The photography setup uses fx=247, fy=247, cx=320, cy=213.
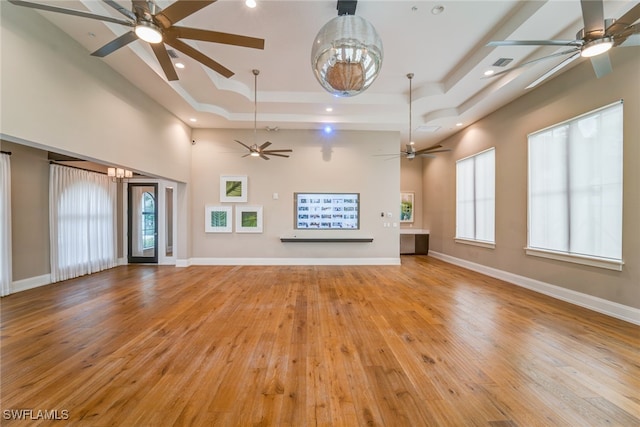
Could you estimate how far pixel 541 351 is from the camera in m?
2.58

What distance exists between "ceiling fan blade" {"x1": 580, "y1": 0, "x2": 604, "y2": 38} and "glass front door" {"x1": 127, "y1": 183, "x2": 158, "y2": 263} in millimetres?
8796

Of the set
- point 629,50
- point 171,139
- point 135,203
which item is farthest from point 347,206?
point 135,203

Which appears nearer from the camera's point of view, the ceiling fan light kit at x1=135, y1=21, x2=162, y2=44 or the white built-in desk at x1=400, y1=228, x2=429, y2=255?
the ceiling fan light kit at x1=135, y1=21, x2=162, y2=44

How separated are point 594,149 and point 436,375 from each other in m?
4.35

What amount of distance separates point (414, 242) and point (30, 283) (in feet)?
32.6

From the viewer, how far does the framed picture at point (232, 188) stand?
→ 7.03 meters

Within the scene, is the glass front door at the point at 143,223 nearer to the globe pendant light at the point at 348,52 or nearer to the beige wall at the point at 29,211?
the beige wall at the point at 29,211

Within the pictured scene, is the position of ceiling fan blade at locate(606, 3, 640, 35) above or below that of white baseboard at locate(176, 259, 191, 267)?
above

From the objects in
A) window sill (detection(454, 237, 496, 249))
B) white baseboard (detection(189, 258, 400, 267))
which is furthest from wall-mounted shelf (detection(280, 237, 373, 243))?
window sill (detection(454, 237, 496, 249))

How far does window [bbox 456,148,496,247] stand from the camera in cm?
605

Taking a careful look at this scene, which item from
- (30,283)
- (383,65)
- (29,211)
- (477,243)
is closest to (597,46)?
(383,65)

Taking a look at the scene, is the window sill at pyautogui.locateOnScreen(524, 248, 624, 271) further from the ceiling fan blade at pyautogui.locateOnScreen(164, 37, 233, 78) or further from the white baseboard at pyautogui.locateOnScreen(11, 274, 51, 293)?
the white baseboard at pyautogui.locateOnScreen(11, 274, 51, 293)

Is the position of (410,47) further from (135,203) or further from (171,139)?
(135,203)

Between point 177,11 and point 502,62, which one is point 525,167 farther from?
point 177,11
